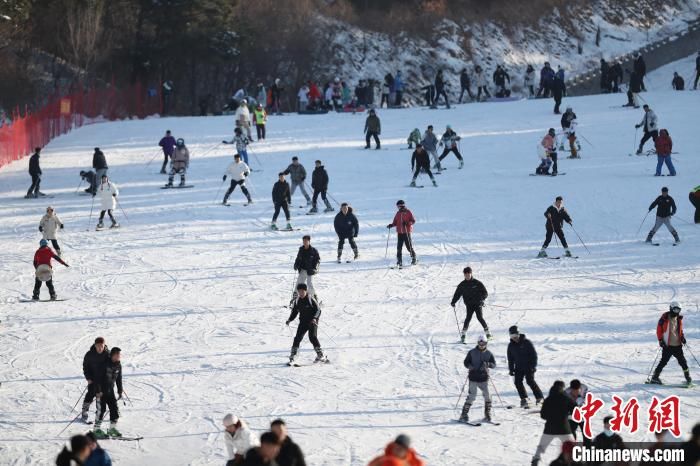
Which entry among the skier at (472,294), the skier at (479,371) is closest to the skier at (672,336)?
the skier at (479,371)

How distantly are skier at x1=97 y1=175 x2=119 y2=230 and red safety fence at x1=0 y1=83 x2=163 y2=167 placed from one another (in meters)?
9.22

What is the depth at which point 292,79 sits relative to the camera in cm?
5438

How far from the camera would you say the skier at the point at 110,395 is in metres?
13.6

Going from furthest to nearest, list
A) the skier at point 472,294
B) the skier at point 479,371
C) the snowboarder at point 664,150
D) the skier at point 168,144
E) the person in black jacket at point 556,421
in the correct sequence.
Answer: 1. the skier at point 168,144
2. the snowboarder at point 664,150
3. the skier at point 472,294
4. the skier at point 479,371
5. the person in black jacket at point 556,421

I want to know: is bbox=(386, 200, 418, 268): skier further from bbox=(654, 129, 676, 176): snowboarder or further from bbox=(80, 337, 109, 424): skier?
bbox=(654, 129, 676, 176): snowboarder

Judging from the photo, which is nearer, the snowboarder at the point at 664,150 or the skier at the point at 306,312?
the skier at the point at 306,312

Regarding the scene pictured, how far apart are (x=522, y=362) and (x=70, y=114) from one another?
98.2ft

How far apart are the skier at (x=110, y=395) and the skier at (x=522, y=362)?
5.09 meters

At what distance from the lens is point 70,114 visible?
40.5 metres

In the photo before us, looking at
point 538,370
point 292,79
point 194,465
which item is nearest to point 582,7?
point 292,79

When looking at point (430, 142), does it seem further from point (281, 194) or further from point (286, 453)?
point (286, 453)

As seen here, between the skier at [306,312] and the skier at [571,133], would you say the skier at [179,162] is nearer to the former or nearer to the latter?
the skier at [571,133]

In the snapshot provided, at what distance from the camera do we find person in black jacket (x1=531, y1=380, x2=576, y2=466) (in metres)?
12.1

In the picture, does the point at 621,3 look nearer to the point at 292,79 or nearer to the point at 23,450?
the point at 292,79
